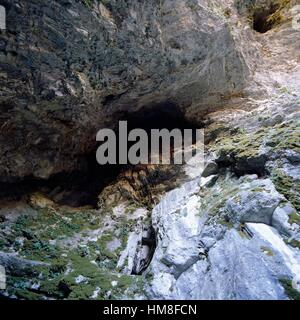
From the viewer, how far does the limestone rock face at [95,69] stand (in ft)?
29.3

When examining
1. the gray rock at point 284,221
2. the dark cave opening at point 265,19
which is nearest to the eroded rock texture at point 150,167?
the gray rock at point 284,221

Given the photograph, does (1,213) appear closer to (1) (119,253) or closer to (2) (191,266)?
(1) (119,253)

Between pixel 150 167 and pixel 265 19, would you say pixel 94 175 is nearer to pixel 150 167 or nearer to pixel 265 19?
pixel 150 167

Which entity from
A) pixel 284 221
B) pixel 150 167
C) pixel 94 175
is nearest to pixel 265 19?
pixel 150 167

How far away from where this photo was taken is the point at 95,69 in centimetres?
1002

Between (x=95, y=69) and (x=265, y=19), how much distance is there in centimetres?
1002

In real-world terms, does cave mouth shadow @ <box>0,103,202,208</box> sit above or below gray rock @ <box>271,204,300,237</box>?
above

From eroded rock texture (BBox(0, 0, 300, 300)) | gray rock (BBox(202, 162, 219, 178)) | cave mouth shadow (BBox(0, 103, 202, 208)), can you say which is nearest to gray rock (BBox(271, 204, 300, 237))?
eroded rock texture (BBox(0, 0, 300, 300))

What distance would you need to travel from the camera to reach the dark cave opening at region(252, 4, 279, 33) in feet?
49.5

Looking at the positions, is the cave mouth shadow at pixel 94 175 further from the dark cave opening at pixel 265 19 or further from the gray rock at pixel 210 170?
the dark cave opening at pixel 265 19

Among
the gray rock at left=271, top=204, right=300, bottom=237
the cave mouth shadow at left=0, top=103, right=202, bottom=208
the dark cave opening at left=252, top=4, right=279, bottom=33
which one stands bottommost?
the gray rock at left=271, top=204, right=300, bottom=237

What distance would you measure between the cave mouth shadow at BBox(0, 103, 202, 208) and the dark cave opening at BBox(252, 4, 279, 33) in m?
6.84

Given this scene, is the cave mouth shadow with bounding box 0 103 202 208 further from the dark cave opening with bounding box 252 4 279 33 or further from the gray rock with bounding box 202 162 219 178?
the dark cave opening with bounding box 252 4 279 33
